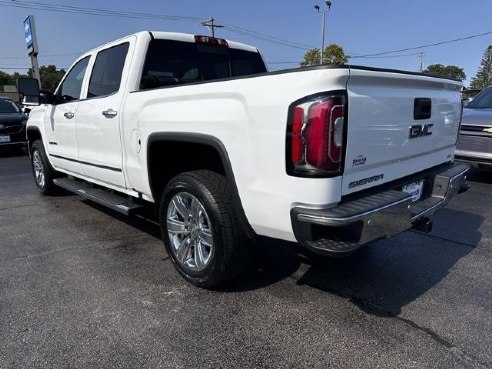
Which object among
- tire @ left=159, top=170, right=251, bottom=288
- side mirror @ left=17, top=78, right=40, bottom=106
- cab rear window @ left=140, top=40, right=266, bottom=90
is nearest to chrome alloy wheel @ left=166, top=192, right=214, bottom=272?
tire @ left=159, top=170, right=251, bottom=288

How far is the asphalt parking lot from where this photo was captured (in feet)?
8.04

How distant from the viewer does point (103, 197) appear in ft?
14.5

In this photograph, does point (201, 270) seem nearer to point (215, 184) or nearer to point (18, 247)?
point (215, 184)

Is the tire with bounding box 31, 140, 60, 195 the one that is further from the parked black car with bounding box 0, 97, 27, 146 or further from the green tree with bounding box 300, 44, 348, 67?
the green tree with bounding box 300, 44, 348, 67

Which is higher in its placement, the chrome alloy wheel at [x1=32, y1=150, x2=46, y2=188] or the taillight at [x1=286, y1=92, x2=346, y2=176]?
the taillight at [x1=286, y1=92, x2=346, y2=176]

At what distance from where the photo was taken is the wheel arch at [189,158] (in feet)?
9.26

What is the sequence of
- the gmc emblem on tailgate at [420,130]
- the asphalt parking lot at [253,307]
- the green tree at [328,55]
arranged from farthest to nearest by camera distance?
Result: 1. the green tree at [328,55]
2. the gmc emblem on tailgate at [420,130]
3. the asphalt parking lot at [253,307]

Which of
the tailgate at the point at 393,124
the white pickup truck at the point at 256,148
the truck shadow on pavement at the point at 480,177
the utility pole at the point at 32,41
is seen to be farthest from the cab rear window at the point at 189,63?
the utility pole at the point at 32,41

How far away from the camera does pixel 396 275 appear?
138 inches

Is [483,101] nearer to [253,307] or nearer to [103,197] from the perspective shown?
[253,307]

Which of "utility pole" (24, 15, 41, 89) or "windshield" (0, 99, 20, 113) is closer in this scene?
"windshield" (0, 99, 20, 113)

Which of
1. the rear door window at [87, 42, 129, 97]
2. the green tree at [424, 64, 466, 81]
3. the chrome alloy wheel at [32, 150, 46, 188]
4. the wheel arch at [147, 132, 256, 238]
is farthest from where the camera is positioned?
the green tree at [424, 64, 466, 81]

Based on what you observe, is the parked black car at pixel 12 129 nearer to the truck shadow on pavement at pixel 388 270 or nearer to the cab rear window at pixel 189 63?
the cab rear window at pixel 189 63

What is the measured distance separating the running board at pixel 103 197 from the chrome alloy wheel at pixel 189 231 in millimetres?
635
